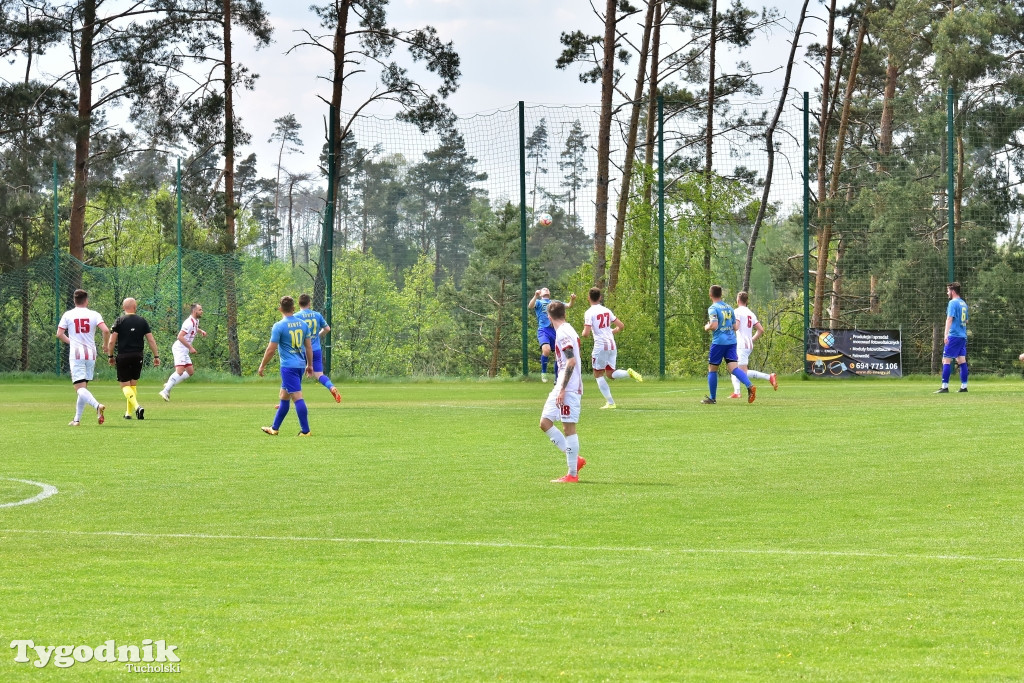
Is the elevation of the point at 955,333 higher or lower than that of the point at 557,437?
higher

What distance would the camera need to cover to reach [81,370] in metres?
21.2

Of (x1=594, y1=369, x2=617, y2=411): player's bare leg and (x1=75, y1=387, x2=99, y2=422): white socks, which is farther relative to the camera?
(x1=594, y1=369, x2=617, y2=411): player's bare leg

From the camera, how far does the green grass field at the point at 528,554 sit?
614 cm

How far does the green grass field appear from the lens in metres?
6.14

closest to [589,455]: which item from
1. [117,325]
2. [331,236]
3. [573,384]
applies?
[573,384]

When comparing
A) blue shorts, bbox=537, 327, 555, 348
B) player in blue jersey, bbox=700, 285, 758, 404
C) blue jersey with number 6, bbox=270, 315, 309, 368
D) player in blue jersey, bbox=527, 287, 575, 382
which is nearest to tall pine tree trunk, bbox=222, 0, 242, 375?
player in blue jersey, bbox=527, 287, 575, 382

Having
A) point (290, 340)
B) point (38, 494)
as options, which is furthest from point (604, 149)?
point (38, 494)

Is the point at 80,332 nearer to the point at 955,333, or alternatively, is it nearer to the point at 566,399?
the point at 566,399

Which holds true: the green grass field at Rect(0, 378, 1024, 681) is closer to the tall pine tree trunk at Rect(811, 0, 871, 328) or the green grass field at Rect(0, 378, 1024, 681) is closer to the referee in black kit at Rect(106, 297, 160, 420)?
the referee in black kit at Rect(106, 297, 160, 420)

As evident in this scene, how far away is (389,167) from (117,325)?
17.7m

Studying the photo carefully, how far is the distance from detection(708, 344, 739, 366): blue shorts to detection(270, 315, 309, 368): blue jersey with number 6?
865 cm

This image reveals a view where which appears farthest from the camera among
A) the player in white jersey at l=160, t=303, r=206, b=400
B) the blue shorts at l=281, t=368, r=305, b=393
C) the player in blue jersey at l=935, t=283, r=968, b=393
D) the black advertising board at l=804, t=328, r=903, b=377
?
the black advertising board at l=804, t=328, r=903, b=377

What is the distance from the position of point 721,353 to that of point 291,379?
30.3 feet

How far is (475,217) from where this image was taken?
132ft
